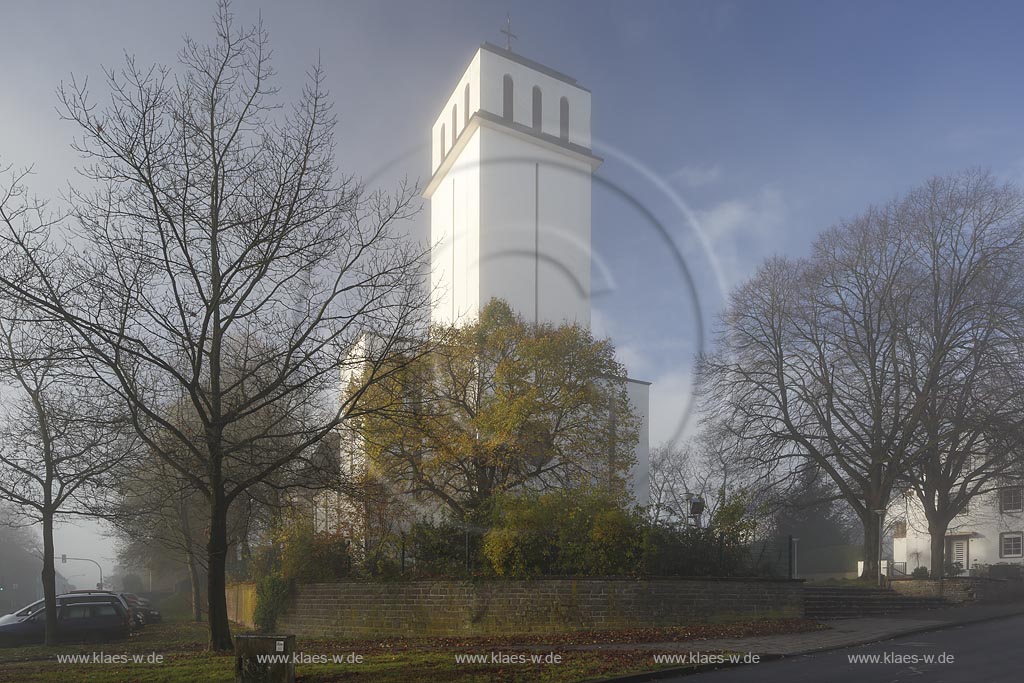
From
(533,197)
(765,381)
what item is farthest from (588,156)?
(765,381)

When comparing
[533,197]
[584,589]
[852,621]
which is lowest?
[852,621]

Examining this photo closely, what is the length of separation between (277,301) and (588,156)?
3811cm

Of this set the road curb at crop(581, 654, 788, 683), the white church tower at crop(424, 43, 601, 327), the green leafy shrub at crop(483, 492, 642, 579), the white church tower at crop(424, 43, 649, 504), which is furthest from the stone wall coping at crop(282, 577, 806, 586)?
the white church tower at crop(424, 43, 601, 327)

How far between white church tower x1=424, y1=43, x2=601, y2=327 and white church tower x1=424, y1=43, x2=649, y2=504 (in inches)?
2.4

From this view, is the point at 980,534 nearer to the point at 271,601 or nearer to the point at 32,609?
the point at 271,601

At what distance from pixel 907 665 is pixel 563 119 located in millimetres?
45007

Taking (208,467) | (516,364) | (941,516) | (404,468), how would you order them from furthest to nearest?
1. (941,516)
2. (516,364)
3. (404,468)
4. (208,467)

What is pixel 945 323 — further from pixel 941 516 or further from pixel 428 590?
pixel 428 590

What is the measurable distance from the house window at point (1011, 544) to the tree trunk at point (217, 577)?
51.9 m

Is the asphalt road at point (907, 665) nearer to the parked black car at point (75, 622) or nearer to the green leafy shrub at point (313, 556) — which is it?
the green leafy shrub at point (313, 556)

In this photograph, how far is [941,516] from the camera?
35.8m

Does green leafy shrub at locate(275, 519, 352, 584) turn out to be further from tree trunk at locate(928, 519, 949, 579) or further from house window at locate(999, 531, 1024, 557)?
house window at locate(999, 531, 1024, 557)

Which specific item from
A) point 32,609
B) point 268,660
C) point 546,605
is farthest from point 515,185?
point 268,660

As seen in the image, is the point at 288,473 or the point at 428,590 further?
the point at 428,590
